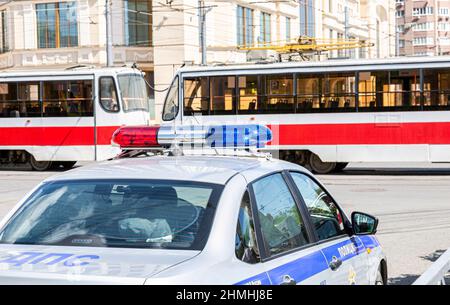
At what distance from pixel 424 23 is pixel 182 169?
128509 millimetres

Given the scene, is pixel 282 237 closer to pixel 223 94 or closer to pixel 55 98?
pixel 223 94

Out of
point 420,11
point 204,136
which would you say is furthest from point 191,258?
point 420,11

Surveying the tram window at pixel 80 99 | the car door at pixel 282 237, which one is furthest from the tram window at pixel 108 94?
the car door at pixel 282 237

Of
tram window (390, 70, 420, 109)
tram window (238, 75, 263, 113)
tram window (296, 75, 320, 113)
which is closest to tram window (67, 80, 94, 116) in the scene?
tram window (238, 75, 263, 113)

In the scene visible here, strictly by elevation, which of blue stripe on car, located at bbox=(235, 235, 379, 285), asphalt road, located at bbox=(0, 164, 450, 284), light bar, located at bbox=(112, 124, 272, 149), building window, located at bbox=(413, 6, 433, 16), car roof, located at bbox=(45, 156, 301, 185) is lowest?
asphalt road, located at bbox=(0, 164, 450, 284)

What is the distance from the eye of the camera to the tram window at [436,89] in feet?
75.9

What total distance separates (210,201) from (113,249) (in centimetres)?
63

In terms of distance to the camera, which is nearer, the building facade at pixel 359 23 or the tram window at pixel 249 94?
the tram window at pixel 249 94

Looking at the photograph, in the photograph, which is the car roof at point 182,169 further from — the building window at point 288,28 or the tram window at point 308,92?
the building window at point 288,28

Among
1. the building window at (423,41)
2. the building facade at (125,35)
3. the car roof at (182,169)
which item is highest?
the building window at (423,41)

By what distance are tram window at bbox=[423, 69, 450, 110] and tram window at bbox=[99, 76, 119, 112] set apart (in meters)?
9.63

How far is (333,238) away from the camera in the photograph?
18.8ft

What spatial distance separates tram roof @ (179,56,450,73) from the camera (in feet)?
76.1

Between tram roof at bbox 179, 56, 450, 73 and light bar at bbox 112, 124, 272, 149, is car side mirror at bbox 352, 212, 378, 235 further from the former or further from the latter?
tram roof at bbox 179, 56, 450, 73
